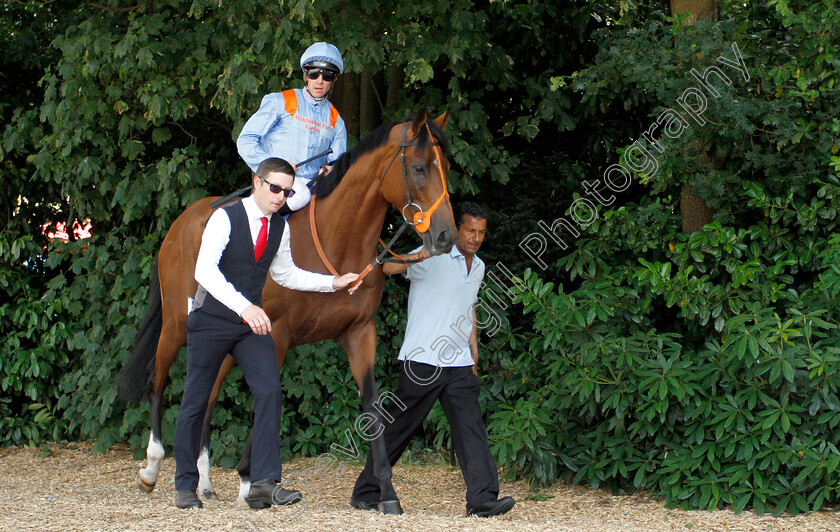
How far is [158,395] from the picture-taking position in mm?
5848

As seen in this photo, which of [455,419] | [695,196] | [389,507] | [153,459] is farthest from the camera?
[695,196]

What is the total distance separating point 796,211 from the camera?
18.9ft

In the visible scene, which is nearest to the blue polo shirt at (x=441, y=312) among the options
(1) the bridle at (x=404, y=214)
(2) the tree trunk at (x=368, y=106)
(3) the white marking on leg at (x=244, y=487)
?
(1) the bridle at (x=404, y=214)

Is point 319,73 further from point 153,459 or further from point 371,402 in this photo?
point 153,459

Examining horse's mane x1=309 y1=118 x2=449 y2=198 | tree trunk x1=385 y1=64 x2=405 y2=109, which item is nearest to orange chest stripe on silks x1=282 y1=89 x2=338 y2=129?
horse's mane x1=309 y1=118 x2=449 y2=198

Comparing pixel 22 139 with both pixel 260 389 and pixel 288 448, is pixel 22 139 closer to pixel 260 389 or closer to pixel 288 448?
pixel 288 448

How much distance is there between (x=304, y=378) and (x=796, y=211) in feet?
12.7

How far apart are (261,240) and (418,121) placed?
1044 mm

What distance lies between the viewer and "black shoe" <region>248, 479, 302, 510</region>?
13.6 feet

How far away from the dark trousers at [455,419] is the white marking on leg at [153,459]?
147 centimetres

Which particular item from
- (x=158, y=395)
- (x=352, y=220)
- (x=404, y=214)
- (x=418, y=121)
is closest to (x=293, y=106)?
(x=352, y=220)

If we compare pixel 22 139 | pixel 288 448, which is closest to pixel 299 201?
pixel 288 448

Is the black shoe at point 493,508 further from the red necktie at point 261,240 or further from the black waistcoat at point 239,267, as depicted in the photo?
the red necktie at point 261,240

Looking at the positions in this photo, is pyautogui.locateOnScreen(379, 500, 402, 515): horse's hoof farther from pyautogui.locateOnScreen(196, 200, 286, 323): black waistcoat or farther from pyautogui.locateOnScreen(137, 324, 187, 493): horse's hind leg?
pyautogui.locateOnScreen(137, 324, 187, 493): horse's hind leg
